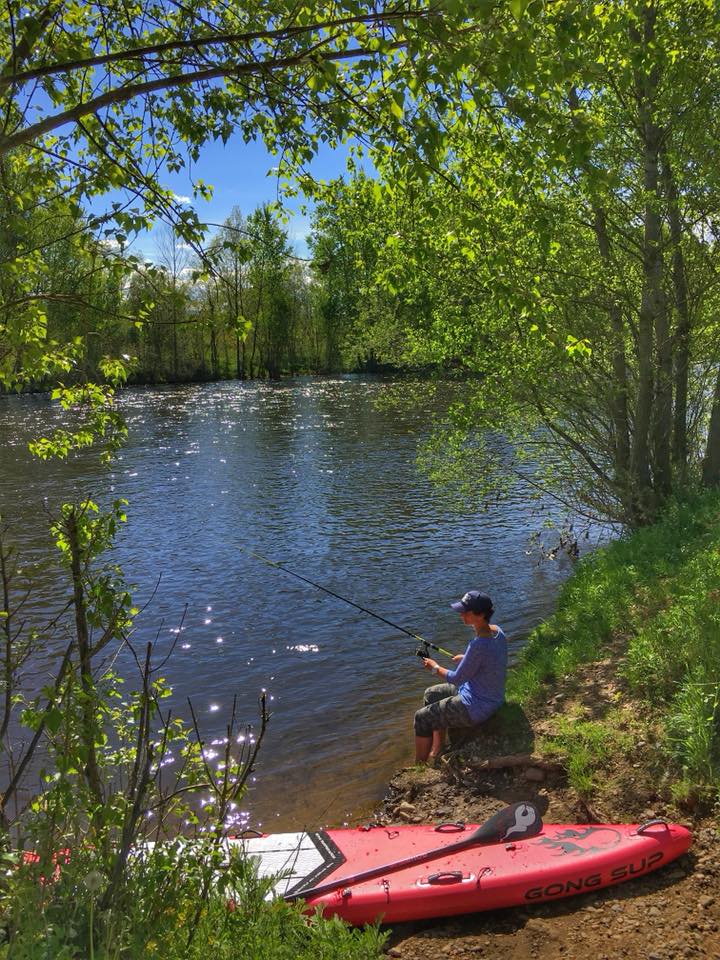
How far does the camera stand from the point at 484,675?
6590mm

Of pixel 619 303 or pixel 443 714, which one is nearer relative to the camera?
pixel 443 714

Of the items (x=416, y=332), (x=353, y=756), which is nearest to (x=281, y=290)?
(x=416, y=332)

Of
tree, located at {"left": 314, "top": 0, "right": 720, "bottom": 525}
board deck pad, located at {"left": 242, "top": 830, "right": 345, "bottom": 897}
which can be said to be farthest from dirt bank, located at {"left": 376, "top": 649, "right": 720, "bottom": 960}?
tree, located at {"left": 314, "top": 0, "right": 720, "bottom": 525}

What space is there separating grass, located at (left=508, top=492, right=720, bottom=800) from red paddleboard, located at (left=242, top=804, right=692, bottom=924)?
590mm

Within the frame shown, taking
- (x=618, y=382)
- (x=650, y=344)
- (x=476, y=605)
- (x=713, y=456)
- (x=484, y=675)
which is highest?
(x=650, y=344)

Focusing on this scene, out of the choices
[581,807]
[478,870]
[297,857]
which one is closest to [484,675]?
[581,807]

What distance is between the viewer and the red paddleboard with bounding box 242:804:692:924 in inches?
169

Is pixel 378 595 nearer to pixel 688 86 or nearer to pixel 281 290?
pixel 688 86

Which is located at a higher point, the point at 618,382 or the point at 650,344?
the point at 650,344

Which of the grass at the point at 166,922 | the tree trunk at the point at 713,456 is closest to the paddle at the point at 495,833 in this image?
the grass at the point at 166,922

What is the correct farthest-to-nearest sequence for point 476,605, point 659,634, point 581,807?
point 476,605 < point 659,634 < point 581,807

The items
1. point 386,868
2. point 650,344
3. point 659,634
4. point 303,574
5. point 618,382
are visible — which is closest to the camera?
point 386,868

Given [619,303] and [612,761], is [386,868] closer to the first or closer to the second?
[612,761]

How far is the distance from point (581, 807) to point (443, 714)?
5.65 ft
